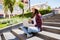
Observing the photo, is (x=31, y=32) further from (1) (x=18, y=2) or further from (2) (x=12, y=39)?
(1) (x=18, y=2)

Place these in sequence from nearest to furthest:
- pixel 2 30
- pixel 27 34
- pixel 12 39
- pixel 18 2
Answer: pixel 27 34
pixel 12 39
pixel 2 30
pixel 18 2

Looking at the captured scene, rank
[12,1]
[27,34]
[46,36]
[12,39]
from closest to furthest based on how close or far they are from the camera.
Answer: [46,36] → [27,34] → [12,39] → [12,1]

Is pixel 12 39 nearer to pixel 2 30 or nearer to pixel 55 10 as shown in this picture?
pixel 2 30

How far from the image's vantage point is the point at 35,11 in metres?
7.09

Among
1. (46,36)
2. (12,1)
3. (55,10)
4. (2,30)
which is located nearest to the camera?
(46,36)

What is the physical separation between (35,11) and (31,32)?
0.89 metres

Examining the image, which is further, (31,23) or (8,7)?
(8,7)

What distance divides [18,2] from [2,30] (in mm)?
14068

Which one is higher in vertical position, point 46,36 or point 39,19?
point 39,19

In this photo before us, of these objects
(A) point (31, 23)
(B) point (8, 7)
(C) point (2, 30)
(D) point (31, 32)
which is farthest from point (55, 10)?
(B) point (8, 7)

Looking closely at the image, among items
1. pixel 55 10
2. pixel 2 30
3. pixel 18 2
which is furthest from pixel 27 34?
pixel 18 2

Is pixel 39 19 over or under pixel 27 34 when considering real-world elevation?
over

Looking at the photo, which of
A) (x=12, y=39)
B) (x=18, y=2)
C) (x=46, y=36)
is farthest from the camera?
(x=18, y=2)

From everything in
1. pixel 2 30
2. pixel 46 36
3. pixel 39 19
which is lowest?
pixel 2 30
